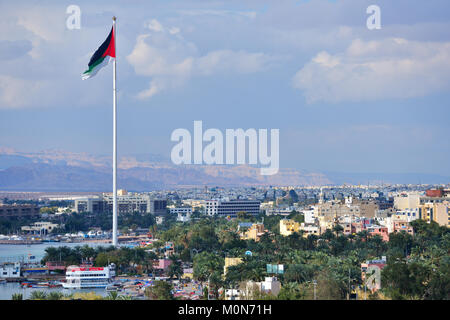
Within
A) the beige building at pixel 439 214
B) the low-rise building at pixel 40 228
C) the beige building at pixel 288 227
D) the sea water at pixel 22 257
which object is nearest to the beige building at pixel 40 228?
the low-rise building at pixel 40 228

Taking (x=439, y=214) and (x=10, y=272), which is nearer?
(x=10, y=272)

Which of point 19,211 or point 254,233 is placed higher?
point 19,211

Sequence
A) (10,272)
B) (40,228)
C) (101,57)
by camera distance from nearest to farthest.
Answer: (101,57) < (10,272) < (40,228)

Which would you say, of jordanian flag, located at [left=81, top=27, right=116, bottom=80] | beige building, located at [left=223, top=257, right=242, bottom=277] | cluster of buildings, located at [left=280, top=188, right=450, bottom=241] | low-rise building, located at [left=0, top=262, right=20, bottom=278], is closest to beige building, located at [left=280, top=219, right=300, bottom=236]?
cluster of buildings, located at [left=280, top=188, right=450, bottom=241]

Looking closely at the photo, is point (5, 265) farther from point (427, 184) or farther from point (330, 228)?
point (427, 184)

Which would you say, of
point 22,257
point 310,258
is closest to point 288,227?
point 22,257

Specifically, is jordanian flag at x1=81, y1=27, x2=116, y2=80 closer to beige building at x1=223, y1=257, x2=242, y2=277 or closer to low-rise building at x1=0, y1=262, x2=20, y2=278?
beige building at x1=223, y1=257, x2=242, y2=277

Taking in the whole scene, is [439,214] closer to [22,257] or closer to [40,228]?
[22,257]
